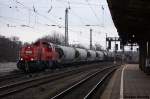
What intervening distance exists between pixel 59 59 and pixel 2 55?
1426 inches

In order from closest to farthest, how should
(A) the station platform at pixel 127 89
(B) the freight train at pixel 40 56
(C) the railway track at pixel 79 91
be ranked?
(C) the railway track at pixel 79 91 < (A) the station platform at pixel 127 89 < (B) the freight train at pixel 40 56

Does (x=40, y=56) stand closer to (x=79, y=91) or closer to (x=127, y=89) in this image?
(x=79, y=91)

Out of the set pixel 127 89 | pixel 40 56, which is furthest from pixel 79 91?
pixel 40 56

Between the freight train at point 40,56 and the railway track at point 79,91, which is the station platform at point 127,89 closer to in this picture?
the railway track at point 79,91

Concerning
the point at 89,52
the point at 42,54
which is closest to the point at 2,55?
the point at 89,52

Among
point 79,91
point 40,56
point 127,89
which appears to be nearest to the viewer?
point 79,91

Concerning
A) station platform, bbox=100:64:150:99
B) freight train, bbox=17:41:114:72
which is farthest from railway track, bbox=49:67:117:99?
freight train, bbox=17:41:114:72

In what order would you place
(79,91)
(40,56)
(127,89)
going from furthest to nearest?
1. (40,56)
2. (127,89)
3. (79,91)

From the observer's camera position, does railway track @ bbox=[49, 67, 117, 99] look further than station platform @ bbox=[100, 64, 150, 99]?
No

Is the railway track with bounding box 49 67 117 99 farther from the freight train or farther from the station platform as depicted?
the freight train

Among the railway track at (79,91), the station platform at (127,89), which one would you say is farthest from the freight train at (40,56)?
the railway track at (79,91)

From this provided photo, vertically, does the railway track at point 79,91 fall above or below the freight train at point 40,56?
below

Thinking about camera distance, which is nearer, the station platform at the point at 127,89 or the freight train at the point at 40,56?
the station platform at the point at 127,89

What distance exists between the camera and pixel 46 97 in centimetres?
1814
